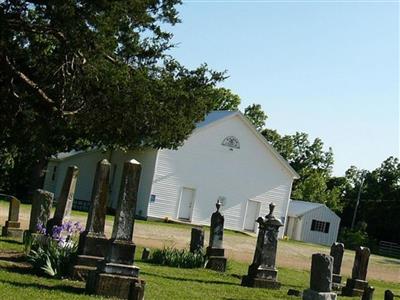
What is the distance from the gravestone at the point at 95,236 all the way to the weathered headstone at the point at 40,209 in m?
4.51

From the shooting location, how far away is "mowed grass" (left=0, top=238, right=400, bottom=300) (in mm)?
10086

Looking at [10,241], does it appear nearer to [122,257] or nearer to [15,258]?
[15,258]

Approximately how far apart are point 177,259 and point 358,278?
16.0 feet

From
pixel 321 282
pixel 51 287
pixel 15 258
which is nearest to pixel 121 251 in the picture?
pixel 51 287

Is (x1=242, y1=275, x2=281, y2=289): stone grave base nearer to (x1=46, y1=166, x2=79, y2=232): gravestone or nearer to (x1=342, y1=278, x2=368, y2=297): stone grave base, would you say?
(x1=342, y1=278, x2=368, y2=297): stone grave base

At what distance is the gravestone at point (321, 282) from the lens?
8.61 m

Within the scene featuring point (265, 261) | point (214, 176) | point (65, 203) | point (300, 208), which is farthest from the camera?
point (300, 208)

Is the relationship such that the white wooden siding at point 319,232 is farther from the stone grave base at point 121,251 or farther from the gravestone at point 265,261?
the stone grave base at point 121,251

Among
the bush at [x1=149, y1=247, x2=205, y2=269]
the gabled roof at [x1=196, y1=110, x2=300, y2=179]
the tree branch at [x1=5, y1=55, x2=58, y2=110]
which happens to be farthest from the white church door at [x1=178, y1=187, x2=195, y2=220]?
the bush at [x1=149, y1=247, x2=205, y2=269]

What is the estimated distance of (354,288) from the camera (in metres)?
16.2

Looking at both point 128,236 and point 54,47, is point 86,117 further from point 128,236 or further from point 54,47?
point 128,236

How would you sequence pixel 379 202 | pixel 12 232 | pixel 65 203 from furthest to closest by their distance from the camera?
pixel 379 202, pixel 12 232, pixel 65 203

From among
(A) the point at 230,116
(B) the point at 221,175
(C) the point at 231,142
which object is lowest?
(B) the point at 221,175

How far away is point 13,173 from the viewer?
52219mm
